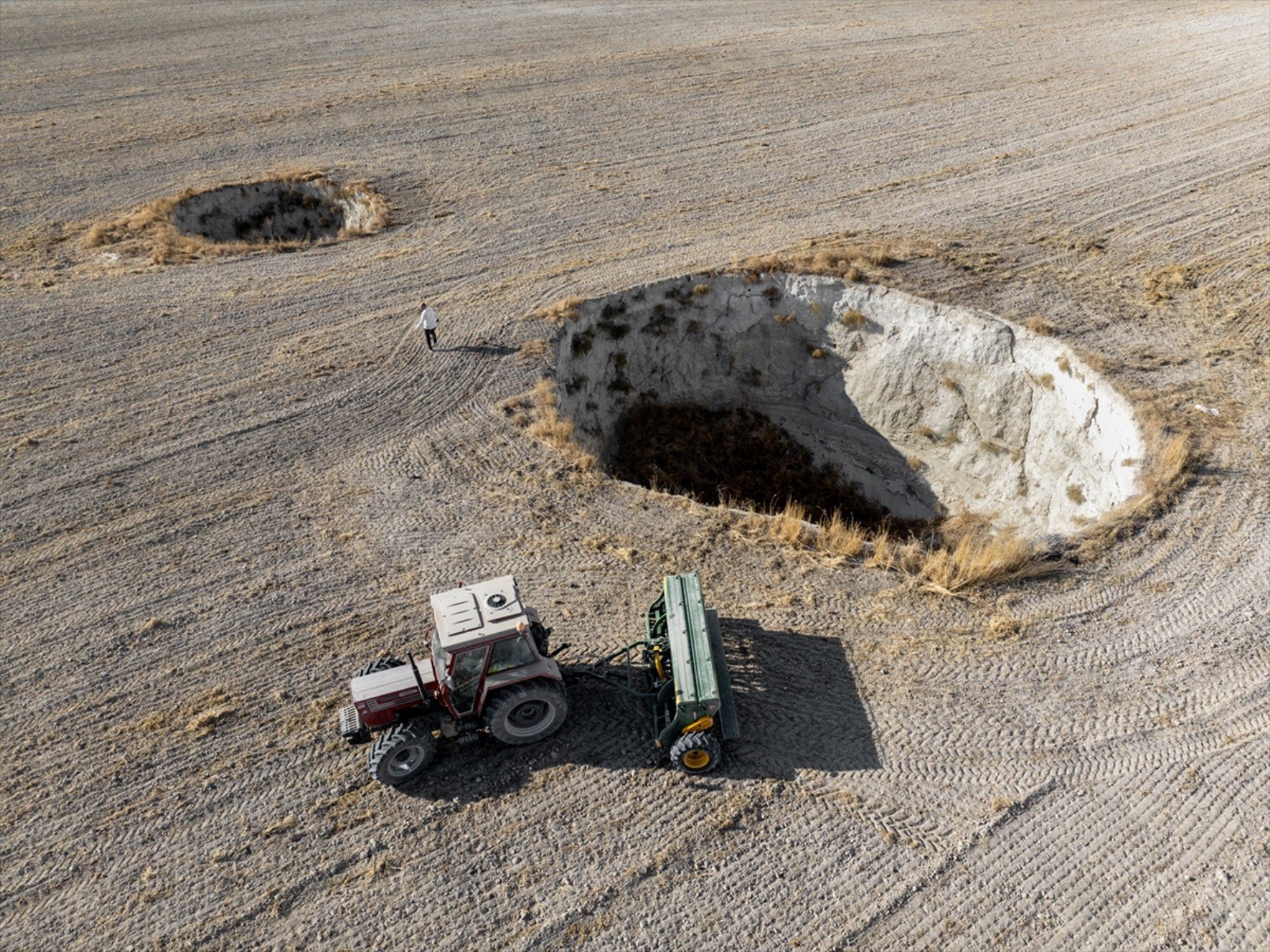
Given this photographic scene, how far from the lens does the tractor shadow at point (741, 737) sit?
10516 millimetres

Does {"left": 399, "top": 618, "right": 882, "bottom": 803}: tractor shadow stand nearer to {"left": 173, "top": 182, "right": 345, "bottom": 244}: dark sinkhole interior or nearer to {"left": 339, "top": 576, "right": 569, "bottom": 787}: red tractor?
{"left": 339, "top": 576, "right": 569, "bottom": 787}: red tractor

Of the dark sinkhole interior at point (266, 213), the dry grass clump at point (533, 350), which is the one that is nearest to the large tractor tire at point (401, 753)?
the dry grass clump at point (533, 350)

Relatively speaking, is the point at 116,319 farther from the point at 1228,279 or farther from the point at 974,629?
the point at 1228,279

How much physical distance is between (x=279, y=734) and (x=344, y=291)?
14599mm

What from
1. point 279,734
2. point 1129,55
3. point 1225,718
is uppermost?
point 1129,55

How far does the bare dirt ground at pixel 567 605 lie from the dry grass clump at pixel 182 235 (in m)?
0.88

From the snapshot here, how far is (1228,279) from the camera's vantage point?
22.1 meters

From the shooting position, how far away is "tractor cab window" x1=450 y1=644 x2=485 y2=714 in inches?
394

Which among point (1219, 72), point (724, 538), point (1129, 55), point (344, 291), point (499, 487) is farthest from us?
point (1129, 55)

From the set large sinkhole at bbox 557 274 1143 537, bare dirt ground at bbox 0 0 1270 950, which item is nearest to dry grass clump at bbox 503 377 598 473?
bare dirt ground at bbox 0 0 1270 950

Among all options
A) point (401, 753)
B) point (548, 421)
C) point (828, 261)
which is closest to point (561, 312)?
point (548, 421)

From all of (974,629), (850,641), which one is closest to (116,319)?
(850,641)

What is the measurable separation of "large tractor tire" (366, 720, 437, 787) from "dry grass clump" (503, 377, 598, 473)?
6.88 metres

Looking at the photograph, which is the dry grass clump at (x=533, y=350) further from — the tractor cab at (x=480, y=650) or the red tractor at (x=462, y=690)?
the tractor cab at (x=480, y=650)
